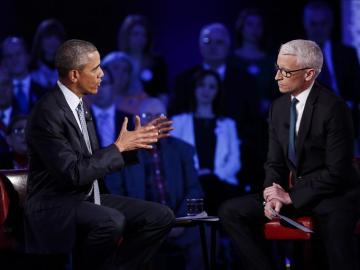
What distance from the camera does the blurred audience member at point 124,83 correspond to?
6.43m

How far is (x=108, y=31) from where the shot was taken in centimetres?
676

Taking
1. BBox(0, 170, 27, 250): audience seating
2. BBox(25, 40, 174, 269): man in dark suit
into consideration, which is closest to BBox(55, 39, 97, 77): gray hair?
BBox(25, 40, 174, 269): man in dark suit

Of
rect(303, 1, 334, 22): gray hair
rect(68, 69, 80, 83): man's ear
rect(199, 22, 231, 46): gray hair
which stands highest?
rect(303, 1, 334, 22): gray hair

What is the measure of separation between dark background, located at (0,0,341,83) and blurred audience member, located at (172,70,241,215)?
0.57 m

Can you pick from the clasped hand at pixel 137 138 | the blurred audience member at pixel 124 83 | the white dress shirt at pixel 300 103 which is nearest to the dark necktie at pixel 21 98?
the blurred audience member at pixel 124 83

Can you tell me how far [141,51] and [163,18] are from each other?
1.87 feet

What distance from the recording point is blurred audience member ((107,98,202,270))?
17.2 feet

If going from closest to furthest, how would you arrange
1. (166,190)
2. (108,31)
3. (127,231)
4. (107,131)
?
(127,231) < (166,190) < (107,131) < (108,31)

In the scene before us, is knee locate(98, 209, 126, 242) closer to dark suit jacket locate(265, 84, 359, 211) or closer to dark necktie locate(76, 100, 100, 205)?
dark necktie locate(76, 100, 100, 205)

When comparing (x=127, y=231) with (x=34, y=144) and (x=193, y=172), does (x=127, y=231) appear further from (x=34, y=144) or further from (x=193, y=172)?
(x=193, y=172)

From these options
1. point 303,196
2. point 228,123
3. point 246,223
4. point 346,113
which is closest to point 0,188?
point 246,223

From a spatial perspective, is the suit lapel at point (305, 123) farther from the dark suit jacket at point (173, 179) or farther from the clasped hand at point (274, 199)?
the dark suit jacket at point (173, 179)

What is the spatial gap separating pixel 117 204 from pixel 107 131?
93.2 inches

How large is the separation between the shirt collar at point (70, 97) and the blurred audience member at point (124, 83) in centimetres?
256
